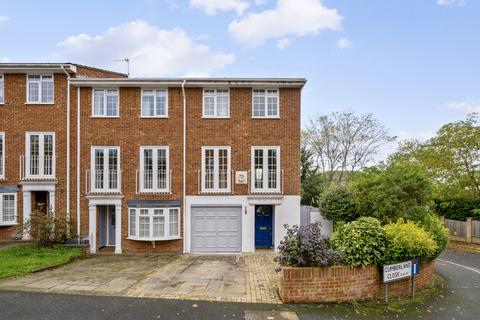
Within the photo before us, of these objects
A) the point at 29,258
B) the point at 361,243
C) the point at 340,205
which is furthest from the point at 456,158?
the point at 29,258

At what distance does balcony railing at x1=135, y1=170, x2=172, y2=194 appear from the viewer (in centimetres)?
1465

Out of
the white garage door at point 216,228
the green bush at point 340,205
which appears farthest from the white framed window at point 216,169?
the green bush at point 340,205

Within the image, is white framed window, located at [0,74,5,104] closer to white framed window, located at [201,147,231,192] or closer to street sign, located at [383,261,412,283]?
white framed window, located at [201,147,231,192]

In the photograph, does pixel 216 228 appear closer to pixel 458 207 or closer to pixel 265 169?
pixel 265 169

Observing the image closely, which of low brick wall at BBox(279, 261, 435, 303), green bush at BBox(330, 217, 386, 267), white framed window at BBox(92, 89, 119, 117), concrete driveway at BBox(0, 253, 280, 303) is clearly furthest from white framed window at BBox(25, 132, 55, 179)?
green bush at BBox(330, 217, 386, 267)

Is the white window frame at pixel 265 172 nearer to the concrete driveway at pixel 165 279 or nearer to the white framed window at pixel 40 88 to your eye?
the concrete driveway at pixel 165 279

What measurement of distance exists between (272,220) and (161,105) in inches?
309

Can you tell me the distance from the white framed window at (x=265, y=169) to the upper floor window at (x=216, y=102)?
241 centimetres

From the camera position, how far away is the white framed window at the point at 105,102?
49.1 ft

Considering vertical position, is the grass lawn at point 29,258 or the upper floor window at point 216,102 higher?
the upper floor window at point 216,102

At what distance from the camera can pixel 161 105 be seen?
15.0 m

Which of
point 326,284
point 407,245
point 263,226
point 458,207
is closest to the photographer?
point 326,284

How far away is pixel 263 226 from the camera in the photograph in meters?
15.4

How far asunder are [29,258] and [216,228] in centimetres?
761
